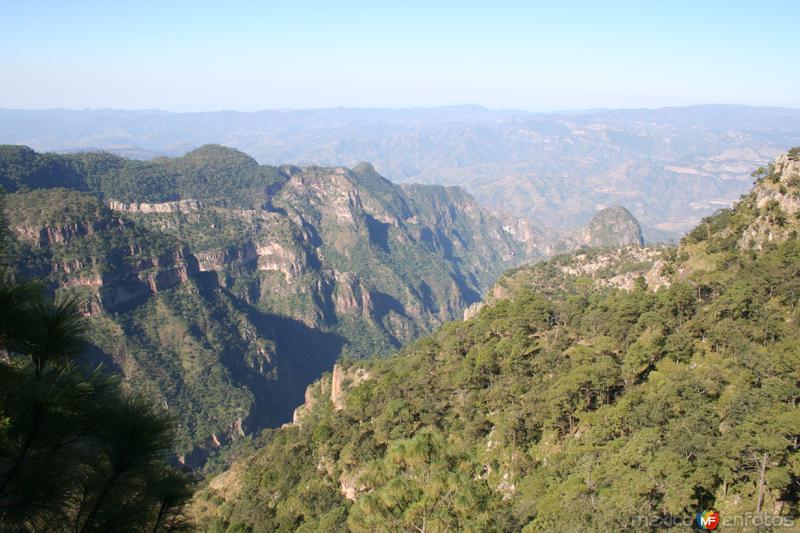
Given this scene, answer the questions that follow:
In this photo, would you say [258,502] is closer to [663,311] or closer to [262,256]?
[663,311]

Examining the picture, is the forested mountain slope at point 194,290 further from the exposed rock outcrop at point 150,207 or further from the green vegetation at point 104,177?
the green vegetation at point 104,177

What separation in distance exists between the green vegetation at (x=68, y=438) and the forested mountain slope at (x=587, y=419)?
7.54 metres

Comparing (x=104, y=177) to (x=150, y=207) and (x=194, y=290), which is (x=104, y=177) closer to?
(x=150, y=207)

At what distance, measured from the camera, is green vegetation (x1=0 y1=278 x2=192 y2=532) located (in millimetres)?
5840

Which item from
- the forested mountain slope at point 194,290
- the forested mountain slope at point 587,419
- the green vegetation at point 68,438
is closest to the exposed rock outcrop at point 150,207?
the forested mountain slope at point 194,290

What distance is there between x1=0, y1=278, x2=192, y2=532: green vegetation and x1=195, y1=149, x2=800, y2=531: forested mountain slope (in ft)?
24.7

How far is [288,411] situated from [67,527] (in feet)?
392

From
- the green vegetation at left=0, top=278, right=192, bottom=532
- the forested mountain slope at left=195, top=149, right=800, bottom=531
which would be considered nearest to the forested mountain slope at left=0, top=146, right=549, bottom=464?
the forested mountain slope at left=195, top=149, right=800, bottom=531

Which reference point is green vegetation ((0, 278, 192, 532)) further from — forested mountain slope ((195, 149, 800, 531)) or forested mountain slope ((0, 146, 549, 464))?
forested mountain slope ((0, 146, 549, 464))

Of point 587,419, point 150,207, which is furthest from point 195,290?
point 587,419

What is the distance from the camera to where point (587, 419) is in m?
29.3

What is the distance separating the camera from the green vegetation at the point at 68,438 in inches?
230

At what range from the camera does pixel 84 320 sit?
7.22 meters

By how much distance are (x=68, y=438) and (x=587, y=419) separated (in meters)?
28.9
